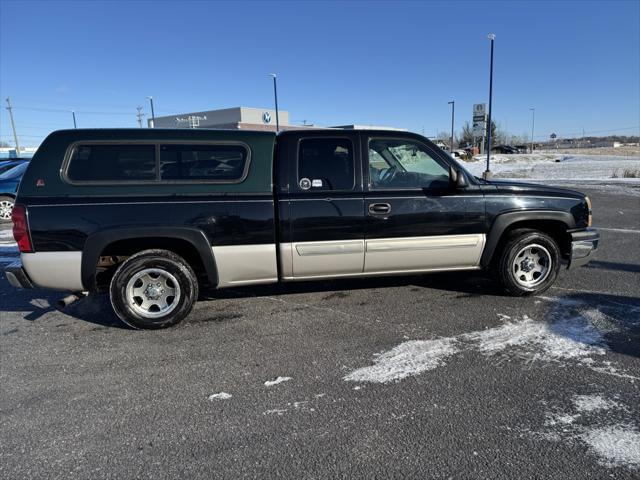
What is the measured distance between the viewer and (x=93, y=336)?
4.23m

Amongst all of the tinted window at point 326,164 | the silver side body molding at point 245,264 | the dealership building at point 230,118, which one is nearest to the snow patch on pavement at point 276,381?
the silver side body molding at point 245,264

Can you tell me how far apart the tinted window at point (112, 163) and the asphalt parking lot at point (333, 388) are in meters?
1.50

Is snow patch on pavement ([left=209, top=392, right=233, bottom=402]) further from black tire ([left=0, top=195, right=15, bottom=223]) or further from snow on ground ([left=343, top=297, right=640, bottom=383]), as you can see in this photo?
black tire ([left=0, top=195, right=15, bottom=223])

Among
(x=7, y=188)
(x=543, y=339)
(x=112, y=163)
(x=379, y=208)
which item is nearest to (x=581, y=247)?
(x=543, y=339)

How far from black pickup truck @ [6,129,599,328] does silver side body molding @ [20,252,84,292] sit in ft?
0.04

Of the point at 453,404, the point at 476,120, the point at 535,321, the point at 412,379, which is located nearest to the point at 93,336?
the point at 412,379

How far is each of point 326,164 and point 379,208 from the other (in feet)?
2.33

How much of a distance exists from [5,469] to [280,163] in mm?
3161

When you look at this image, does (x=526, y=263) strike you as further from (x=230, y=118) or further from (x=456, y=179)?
(x=230, y=118)

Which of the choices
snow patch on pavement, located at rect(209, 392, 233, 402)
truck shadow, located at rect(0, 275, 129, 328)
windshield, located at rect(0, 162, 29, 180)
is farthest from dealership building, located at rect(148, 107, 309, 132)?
snow patch on pavement, located at rect(209, 392, 233, 402)

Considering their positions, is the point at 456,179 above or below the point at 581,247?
above

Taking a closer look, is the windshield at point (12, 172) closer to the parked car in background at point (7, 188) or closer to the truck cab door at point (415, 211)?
the parked car in background at point (7, 188)

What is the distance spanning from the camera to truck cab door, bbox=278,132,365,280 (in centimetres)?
443

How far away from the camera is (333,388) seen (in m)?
3.21
